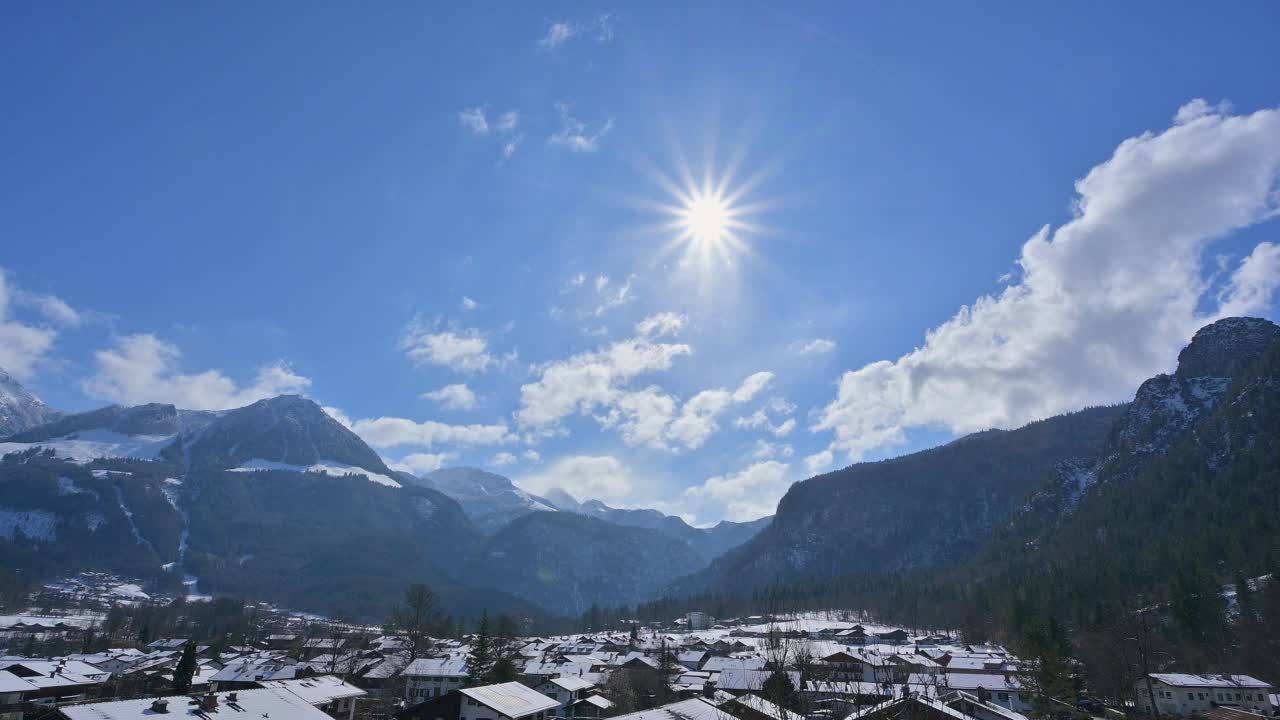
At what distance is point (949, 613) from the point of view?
176875 mm

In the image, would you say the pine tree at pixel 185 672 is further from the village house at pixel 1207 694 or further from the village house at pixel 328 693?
the village house at pixel 1207 694

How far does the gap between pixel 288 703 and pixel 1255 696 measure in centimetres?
9073

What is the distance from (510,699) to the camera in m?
59.7

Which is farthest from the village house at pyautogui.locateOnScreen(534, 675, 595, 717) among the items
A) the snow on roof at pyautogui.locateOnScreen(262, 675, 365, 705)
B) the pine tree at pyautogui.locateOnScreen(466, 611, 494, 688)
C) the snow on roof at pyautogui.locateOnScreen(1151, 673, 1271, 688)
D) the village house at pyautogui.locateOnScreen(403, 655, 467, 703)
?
the snow on roof at pyautogui.locateOnScreen(1151, 673, 1271, 688)

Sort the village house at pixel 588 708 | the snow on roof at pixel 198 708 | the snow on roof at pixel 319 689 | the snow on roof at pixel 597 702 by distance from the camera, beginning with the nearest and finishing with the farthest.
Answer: the snow on roof at pixel 198 708 < the snow on roof at pixel 319 689 < the village house at pixel 588 708 < the snow on roof at pixel 597 702

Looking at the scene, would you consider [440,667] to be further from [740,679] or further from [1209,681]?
[1209,681]

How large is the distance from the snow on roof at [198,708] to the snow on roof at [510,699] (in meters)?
14.4

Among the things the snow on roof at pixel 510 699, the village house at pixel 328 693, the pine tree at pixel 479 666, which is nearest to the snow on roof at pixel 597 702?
the snow on roof at pixel 510 699

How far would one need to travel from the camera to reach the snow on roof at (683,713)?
135 ft

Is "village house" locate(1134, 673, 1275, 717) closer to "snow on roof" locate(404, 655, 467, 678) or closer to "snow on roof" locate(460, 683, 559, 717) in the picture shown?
"snow on roof" locate(460, 683, 559, 717)

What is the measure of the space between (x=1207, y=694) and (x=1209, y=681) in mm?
1472

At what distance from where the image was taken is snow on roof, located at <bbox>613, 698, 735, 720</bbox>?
41.3 metres

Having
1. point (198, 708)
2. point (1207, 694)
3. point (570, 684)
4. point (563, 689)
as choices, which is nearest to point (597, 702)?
point (563, 689)

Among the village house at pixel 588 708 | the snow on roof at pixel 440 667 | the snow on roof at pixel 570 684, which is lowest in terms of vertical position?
the village house at pixel 588 708
